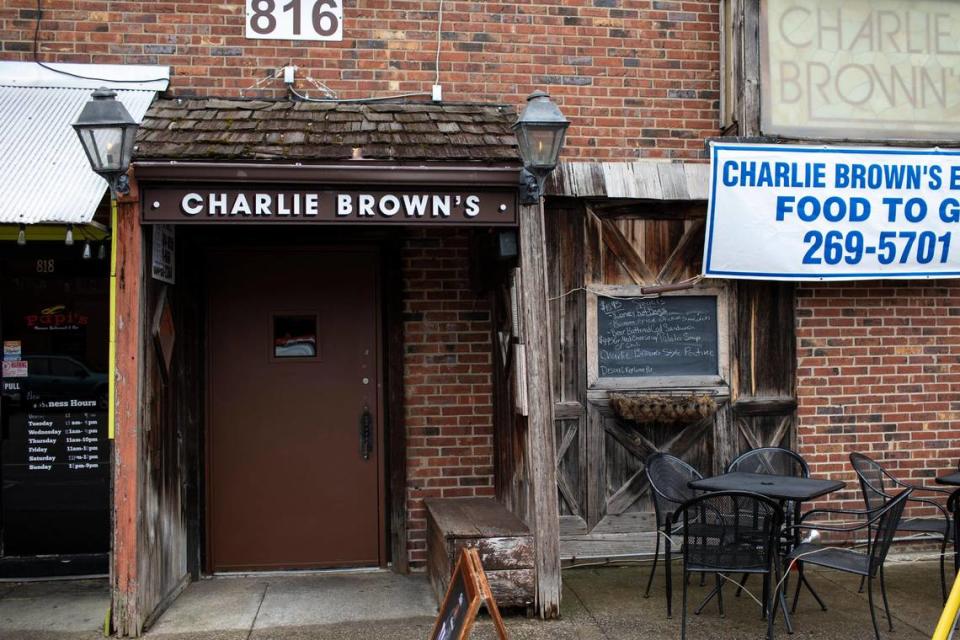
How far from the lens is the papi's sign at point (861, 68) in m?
6.70

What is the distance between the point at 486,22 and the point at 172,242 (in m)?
2.74

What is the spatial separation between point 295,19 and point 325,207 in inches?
77.4

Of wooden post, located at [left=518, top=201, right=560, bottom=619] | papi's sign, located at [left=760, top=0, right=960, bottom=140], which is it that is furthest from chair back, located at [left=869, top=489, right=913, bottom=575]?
papi's sign, located at [left=760, top=0, right=960, bottom=140]

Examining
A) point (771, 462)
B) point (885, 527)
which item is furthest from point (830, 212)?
point (885, 527)

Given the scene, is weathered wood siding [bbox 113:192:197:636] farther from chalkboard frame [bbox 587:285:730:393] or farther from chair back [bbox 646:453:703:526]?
chair back [bbox 646:453:703:526]

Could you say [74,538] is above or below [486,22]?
below

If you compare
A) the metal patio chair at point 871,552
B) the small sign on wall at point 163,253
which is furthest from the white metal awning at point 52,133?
the metal patio chair at point 871,552

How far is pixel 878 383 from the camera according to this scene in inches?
275

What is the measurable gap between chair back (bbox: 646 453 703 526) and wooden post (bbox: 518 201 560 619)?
749mm

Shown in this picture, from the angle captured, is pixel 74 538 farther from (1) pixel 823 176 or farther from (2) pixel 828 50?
(2) pixel 828 50

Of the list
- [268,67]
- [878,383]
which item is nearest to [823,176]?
[878,383]

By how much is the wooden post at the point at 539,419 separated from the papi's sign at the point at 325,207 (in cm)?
23

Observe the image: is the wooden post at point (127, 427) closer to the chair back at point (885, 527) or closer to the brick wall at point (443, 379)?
the brick wall at point (443, 379)

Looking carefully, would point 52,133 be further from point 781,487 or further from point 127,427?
point 781,487
